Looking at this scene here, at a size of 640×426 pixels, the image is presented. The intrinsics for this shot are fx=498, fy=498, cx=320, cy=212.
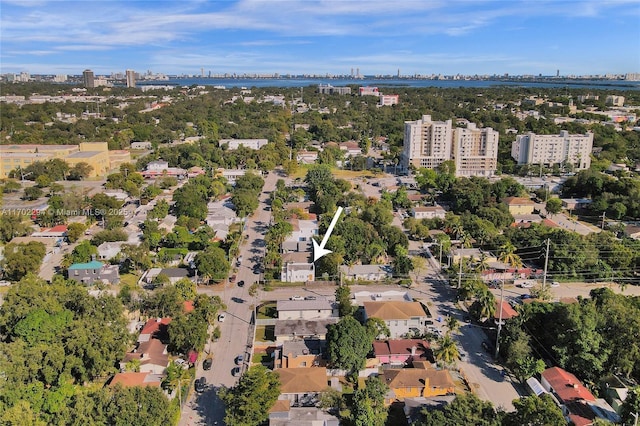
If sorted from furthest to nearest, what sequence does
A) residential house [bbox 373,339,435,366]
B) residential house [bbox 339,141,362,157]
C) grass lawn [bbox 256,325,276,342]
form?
1. residential house [bbox 339,141,362,157]
2. grass lawn [bbox 256,325,276,342]
3. residential house [bbox 373,339,435,366]

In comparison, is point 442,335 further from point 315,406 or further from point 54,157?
point 54,157

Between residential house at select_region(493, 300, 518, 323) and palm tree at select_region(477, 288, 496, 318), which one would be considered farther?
residential house at select_region(493, 300, 518, 323)

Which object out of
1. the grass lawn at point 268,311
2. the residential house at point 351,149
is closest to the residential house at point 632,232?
the grass lawn at point 268,311

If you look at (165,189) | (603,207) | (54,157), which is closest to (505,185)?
(603,207)

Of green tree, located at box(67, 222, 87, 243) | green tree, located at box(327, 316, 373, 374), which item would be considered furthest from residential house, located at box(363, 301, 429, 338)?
green tree, located at box(67, 222, 87, 243)

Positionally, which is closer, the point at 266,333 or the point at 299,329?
the point at 299,329

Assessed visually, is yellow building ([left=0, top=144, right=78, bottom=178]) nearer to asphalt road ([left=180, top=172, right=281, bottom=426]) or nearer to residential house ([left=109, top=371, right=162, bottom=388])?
asphalt road ([left=180, top=172, right=281, bottom=426])

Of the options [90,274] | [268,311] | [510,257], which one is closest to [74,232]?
[90,274]

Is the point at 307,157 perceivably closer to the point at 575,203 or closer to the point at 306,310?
the point at 575,203
